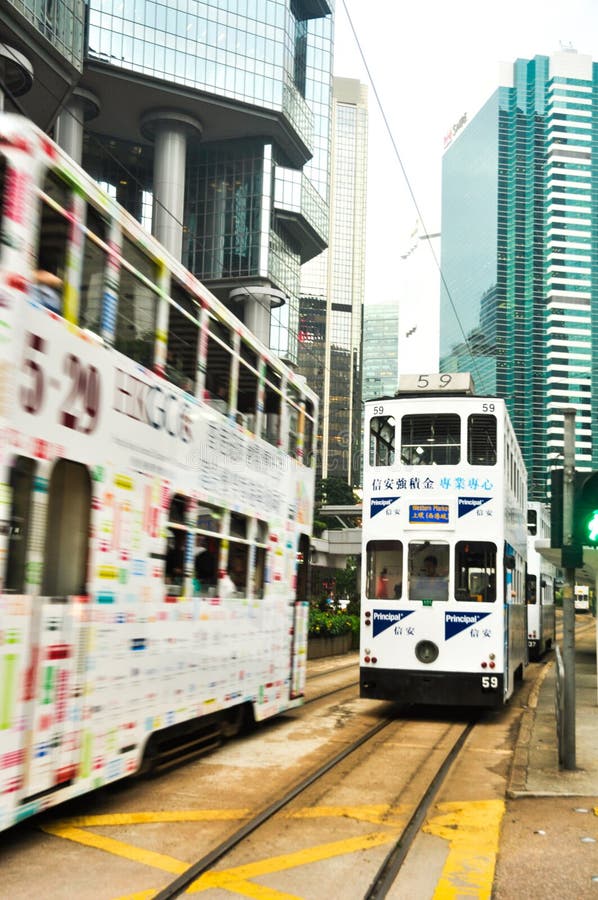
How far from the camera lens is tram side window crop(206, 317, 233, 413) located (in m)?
8.76

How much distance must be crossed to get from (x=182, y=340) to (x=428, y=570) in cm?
601

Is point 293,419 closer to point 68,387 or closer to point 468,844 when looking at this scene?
point 68,387

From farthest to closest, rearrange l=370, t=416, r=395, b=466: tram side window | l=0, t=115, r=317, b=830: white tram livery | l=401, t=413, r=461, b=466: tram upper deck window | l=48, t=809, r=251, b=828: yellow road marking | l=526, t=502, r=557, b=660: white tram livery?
l=526, t=502, r=557, b=660: white tram livery → l=370, t=416, r=395, b=466: tram side window → l=401, t=413, r=461, b=466: tram upper deck window → l=48, t=809, r=251, b=828: yellow road marking → l=0, t=115, r=317, b=830: white tram livery

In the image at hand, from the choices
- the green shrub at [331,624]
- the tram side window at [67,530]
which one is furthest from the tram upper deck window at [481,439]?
the green shrub at [331,624]

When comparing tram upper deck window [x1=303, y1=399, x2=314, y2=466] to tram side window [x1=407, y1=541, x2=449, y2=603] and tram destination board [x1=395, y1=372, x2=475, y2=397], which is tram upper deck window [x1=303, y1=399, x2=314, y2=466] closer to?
tram destination board [x1=395, y1=372, x2=475, y2=397]

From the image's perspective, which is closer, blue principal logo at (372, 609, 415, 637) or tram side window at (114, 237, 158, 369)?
tram side window at (114, 237, 158, 369)

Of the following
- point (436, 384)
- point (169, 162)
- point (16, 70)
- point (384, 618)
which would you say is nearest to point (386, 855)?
point (384, 618)

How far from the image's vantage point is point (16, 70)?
34.3 meters

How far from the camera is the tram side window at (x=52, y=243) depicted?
568 centimetres

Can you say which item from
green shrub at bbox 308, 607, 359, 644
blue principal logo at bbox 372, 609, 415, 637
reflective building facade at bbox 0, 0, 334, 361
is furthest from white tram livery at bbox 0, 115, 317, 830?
reflective building facade at bbox 0, 0, 334, 361

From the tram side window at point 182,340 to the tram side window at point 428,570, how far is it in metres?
5.53

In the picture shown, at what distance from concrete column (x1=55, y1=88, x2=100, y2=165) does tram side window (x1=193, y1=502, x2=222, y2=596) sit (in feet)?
147

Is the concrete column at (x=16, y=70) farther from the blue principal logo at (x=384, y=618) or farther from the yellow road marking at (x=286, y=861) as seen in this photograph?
the yellow road marking at (x=286, y=861)

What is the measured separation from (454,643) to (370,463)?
2699 millimetres
